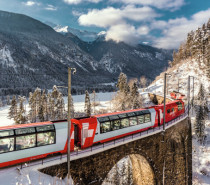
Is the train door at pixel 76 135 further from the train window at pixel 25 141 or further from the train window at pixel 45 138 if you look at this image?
the train window at pixel 25 141

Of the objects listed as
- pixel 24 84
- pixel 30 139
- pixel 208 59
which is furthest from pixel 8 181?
pixel 24 84

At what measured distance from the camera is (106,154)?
15609 mm

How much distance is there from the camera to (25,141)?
1155 cm

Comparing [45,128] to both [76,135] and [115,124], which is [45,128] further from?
[115,124]

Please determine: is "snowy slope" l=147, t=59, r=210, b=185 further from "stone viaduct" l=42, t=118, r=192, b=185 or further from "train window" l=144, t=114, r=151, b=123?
"stone viaduct" l=42, t=118, r=192, b=185

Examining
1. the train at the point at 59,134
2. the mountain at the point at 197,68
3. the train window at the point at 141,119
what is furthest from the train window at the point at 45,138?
the mountain at the point at 197,68

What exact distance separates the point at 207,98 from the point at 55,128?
6374cm

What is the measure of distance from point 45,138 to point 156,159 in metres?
16.3

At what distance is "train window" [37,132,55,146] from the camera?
12.1 meters

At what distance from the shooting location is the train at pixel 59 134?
11.0m

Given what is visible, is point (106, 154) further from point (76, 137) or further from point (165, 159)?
point (165, 159)

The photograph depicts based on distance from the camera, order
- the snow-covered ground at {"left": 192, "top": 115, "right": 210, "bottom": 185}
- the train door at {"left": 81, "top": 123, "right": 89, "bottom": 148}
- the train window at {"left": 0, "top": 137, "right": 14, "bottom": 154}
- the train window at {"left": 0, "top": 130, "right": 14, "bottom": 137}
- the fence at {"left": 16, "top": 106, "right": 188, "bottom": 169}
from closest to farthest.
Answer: the train window at {"left": 0, "top": 137, "right": 14, "bottom": 154} → the train window at {"left": 0, "top": 130, "right": 14, "bottom": 137} → the fence at {"left": 16, "top": 106, "right": 188, "bottom": 169} → the train door at {"left": 81, "top": 123, "right": 89, "bottom": 148} → the snow-covered ground at {"left": 192, "top": 115, "right": 210, "bottom": 185}

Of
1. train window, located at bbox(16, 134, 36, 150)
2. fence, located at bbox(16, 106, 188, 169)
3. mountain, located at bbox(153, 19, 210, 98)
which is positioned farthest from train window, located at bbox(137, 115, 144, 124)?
mountain, located at bbox(153, 19, 210, 98)

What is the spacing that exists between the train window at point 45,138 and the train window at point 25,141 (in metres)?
0.37
